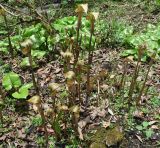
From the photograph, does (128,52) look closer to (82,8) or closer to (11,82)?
(82,8)

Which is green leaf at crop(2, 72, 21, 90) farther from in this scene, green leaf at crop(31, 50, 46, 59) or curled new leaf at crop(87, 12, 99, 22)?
curled new leaf at crop(87, 12, 99, 22)

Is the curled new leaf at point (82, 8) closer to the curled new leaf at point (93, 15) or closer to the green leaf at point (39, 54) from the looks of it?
the curled new leaf at point (93, 15)

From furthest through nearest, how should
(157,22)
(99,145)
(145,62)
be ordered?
(157,22) < (145,62) < (99,145)

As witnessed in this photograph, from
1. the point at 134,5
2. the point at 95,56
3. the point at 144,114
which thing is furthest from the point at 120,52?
the point at 134,5

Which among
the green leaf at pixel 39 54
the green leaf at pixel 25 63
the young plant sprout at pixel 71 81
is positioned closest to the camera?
the young plant sprout at pixel 71 81

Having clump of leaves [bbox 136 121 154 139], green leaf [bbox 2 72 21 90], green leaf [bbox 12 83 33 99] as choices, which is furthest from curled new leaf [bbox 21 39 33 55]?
clump of leaves [bbox 136 121 154 139]

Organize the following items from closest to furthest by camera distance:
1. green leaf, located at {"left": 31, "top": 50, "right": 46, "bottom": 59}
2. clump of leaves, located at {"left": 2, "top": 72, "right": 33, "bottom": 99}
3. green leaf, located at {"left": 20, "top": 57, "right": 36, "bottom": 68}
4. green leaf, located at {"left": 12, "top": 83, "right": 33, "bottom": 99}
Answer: green leaf, located at {"left": 12, "top": 83, "right": 33, "bottom": 99} → clump of leaves, located at {"left": 2, "top": 72, "right": 33, "bottom": 99} → green leaf, located at {"left": 20, "top": 57, "right": 36, "bottom": 68} → green leaf, located at {"left": 31, "top": 50, "right": 46, "bottom": 59}

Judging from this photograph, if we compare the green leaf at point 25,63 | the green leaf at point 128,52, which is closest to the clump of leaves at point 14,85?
the green leaf at point 25,63

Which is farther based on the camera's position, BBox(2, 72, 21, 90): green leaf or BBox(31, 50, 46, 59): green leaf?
BBox(31, 50, 46, 59): green leaf

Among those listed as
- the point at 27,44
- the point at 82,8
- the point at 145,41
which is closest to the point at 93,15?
the point at 82,8

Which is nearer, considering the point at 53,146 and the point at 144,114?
the point at 53,146

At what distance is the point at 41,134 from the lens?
3.69m

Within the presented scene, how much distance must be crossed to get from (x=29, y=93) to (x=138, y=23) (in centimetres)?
237

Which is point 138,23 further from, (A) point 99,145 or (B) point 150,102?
(A) point 99,145
